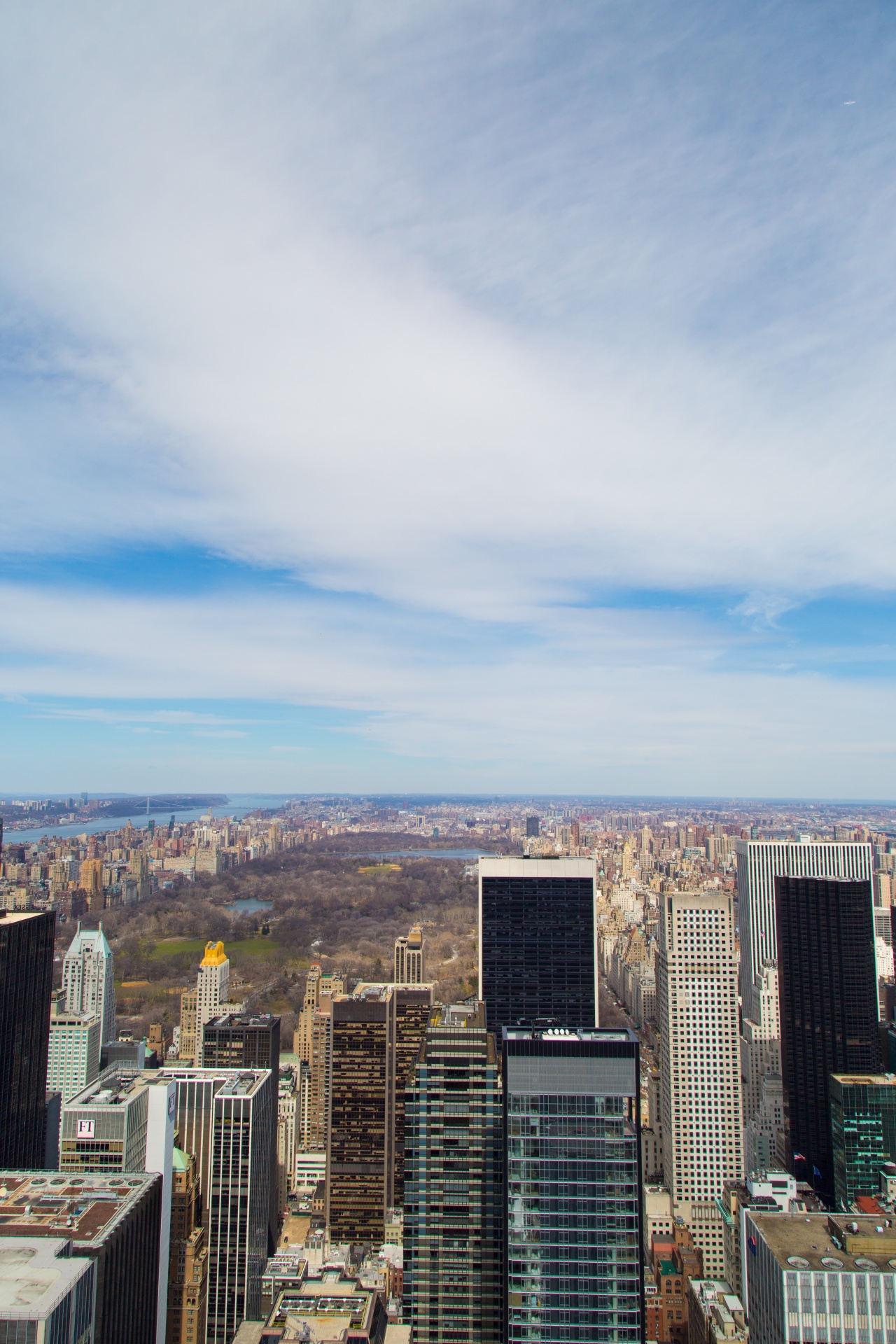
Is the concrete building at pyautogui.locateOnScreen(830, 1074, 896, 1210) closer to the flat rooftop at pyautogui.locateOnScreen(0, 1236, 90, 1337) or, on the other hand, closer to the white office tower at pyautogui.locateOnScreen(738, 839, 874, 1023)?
the white office tower at pyautogui.locateOnScreen(738, 839, 874, 1023)

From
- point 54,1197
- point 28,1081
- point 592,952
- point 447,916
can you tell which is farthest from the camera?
point 447,916

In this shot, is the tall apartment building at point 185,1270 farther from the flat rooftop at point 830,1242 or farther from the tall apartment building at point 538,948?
the flat rooftop at point 830,1242

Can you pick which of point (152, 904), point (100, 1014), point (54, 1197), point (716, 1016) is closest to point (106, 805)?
point (152, 904)

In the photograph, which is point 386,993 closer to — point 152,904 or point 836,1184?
point 836,1184

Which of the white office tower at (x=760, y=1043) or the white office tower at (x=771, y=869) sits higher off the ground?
the white office tower at (x=771, y=869)

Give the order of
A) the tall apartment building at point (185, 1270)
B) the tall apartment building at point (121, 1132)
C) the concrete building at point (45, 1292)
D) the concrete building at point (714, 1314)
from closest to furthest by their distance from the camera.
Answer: the concrete building at point (45, 1292)
the concrete building at point (714, 1314)
the tall apartment building at point (121, 1132)
the tall apartment building at point (185, 1270)

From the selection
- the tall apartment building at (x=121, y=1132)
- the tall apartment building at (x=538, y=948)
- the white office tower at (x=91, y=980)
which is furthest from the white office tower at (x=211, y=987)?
the tall apartment building at (x=121, y=1132)
